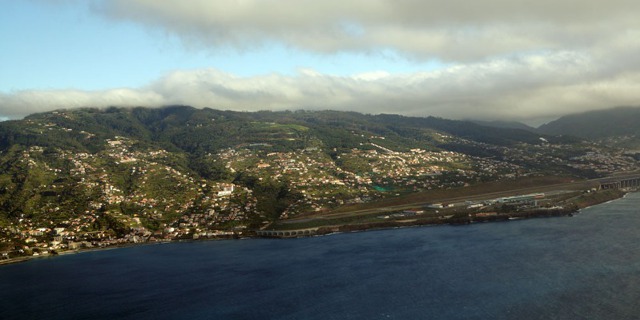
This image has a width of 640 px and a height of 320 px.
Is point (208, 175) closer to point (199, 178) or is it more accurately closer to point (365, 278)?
point (199, 178)

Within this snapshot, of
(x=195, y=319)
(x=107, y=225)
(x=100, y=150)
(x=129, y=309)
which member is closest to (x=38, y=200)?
(x=107, y=225)

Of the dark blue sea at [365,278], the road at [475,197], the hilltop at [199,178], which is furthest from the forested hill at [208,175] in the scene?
the dark blue sea at [365,278]

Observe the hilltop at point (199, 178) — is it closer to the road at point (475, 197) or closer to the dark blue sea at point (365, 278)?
the road at point (475, 197)

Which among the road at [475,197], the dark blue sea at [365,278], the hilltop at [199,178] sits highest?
the hilltop at [199,178]

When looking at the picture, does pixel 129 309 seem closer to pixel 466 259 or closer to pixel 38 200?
pixel 466 259

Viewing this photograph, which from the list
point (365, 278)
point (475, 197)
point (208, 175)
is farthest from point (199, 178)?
point (365, 278)

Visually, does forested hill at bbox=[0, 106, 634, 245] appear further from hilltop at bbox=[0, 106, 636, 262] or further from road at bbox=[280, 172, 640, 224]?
road at bbox=[280, 172, 640, 224]

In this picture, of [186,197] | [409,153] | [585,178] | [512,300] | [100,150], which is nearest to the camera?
[512,300]
